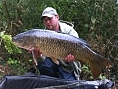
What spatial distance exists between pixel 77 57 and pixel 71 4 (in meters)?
3.00

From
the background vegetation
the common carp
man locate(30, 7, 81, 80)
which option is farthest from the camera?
the background vegetation

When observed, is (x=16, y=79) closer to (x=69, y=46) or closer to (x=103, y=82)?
(x=69, y=46)

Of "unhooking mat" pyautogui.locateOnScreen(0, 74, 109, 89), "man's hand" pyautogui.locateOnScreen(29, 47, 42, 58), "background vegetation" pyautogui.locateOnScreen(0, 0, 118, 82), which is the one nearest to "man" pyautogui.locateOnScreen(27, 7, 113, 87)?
"man's hand" pyautogui.locateOnScreen(29, 47, 42, 58)

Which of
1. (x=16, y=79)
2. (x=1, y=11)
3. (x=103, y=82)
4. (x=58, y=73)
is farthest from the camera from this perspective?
(x=1, y=11)

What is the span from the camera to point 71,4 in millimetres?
6984

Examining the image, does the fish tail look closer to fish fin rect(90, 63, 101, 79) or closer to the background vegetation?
fish fin rect(90, 63, 101, 79)

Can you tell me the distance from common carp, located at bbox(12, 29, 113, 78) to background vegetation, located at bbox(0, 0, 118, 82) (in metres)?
2.45

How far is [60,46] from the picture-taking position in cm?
404

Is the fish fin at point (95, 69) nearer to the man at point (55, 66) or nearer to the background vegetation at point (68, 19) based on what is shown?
the man at point (55, 66)

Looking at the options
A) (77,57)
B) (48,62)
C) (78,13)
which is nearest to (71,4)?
(78,13)

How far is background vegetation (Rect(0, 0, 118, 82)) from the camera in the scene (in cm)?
668

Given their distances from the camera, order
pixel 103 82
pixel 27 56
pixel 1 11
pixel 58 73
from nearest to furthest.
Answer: pixel 103 82 → pixel 58 73 → pixel 27 56 → pixel 1 11

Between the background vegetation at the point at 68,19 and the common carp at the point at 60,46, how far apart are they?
2454 mm

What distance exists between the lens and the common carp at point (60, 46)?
13.2ft
